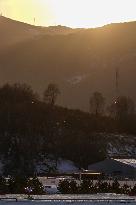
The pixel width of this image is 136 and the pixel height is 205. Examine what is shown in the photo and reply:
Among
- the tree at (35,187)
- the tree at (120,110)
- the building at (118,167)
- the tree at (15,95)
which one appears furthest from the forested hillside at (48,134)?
the tree at (35,187)

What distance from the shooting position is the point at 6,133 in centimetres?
9112

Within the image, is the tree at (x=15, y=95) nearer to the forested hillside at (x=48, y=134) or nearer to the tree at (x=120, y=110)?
the forested hillside at (x=48, y=134)

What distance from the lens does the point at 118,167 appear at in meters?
72.2

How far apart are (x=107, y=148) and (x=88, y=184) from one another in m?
50.2

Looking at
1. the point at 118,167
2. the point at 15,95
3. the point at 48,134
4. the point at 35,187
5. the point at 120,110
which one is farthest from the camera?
the point at 120,110

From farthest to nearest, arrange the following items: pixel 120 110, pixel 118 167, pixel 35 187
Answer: pixel 120 110
pixel 118 167
pixel 35 187

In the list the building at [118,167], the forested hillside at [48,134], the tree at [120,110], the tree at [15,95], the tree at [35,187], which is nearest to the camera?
the tree at [35,187]

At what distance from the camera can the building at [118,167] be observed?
6900 cm

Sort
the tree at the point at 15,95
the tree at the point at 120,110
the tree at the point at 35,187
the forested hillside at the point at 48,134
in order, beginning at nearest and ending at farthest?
the tree at the point at 35,187
the forested hillside at the point at 48,134
the tree at the point at 15,95
the tree at the point at 120,110

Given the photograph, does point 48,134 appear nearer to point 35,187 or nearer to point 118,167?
point 118,167

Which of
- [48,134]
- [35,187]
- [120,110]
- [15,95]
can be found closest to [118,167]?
[48,134]

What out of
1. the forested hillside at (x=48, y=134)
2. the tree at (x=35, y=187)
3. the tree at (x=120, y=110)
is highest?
the tree at (x=120, y=110)

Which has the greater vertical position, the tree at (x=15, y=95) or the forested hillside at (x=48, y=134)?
the tree at (x=15, y=95)

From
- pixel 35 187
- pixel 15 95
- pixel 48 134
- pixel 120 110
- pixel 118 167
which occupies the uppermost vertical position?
pixel 15 95
